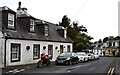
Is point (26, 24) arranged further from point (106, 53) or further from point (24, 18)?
point (106, 53)

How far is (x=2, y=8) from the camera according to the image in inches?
1032

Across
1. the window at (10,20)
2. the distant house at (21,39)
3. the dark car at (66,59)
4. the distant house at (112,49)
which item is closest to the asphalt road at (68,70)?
the distant house at (21,39)

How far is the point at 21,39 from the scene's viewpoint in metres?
26.3

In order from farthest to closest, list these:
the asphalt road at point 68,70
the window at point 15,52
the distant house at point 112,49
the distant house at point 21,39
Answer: the distant house at point 112,49 < the window at point 15,52 < the distant house at point 21,39 < the asphalt road at point 68,70

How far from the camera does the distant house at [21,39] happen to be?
23859 millimetres

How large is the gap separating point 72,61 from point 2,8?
391 inches

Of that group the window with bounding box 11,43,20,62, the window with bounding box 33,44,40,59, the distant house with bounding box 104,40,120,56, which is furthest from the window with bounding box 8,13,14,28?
the distant house with bounding box 104,40,120,56

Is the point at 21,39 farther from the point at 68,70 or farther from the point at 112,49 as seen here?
the point at 112,49

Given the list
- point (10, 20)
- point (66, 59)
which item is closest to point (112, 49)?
point (66, 59)

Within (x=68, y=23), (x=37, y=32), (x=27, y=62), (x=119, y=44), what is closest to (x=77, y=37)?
(x=68, y=23)

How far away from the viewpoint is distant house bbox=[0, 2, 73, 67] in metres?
23.9

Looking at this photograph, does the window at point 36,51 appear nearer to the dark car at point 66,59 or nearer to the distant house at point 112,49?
the dark car at point 66,59

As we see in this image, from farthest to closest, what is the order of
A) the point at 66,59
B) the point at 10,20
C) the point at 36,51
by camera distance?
1. the point at 36,51
2. the point at 66,59
3. the point at 10,20

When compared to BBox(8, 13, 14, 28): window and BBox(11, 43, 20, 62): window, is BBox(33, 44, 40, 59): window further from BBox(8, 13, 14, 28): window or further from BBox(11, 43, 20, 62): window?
BBox(8, 13, 14, 28): window
